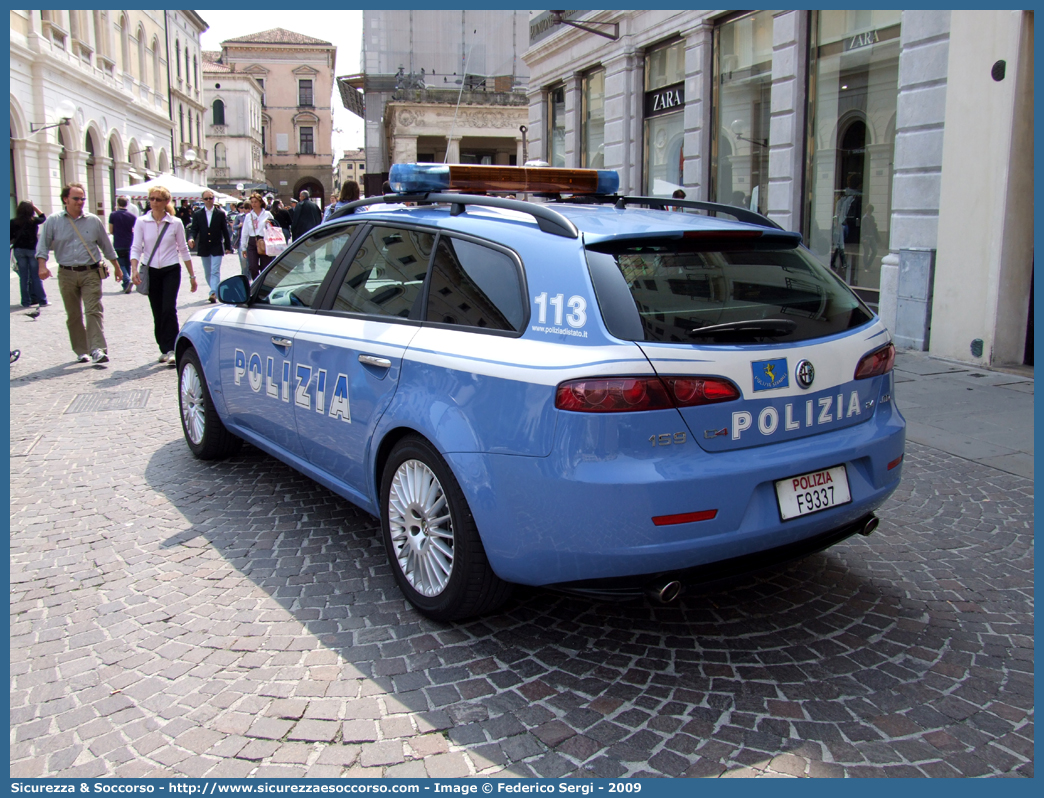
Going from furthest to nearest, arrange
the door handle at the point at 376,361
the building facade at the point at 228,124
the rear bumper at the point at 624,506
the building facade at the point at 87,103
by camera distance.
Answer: the building facade at the point at 228,124, the building facade at the point at 87,103, the door handle at the point at 376,361, the rear bumper at the point at 624,506

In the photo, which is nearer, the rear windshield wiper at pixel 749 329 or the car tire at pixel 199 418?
the rear windshield wiper at pixel 749 329

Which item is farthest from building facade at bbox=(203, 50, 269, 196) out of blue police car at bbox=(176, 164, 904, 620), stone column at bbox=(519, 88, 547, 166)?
blue police car at bbox=(176, 164, 904, 620)

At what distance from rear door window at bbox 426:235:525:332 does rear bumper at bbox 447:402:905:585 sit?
546 mm

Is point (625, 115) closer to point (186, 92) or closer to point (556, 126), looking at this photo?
point (556, 126)

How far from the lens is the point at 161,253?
30.6ft

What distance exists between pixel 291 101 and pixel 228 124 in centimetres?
1747

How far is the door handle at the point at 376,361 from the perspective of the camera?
3.66 meters

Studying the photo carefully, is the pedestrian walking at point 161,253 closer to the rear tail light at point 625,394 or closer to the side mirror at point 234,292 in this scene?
the side mirror at point 234,292

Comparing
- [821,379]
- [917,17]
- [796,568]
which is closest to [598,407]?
[821,379]

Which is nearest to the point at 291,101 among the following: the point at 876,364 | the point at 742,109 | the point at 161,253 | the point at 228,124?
the point at 228,124

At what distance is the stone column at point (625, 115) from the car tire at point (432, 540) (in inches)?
551

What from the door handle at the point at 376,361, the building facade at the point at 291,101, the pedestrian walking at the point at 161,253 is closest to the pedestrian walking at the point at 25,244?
the pedestrian walking at the point at 161,253

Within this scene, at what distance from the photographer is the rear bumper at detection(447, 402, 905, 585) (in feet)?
9.35

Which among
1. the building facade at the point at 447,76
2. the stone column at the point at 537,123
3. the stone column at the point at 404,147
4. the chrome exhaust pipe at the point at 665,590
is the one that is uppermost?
the building facade at the point at 447,76
